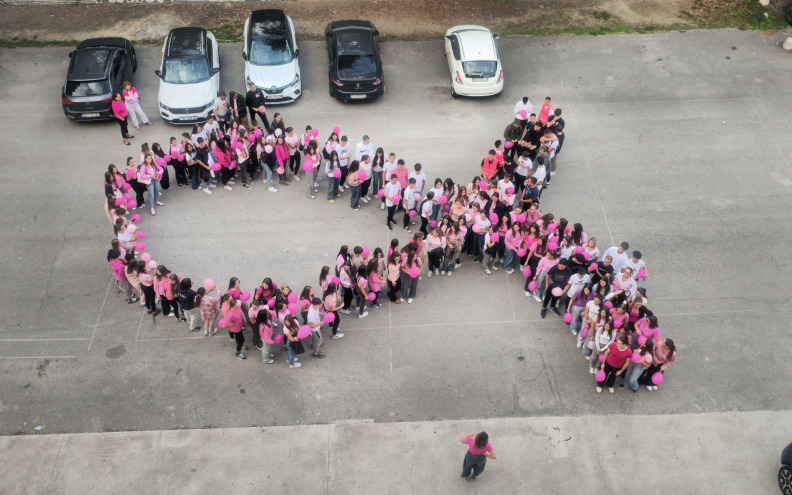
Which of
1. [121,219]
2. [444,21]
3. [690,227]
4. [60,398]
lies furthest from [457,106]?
[60,398]

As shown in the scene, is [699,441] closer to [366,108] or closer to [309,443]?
[309,443]

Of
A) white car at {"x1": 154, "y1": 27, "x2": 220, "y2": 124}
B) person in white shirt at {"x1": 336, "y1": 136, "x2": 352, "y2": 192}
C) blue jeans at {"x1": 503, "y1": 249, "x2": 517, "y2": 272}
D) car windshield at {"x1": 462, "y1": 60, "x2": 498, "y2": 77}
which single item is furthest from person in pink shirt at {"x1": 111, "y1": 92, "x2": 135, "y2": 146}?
blue jeans at {"x1": 503, "y1": 249, "x2": 517, "y2": 272}

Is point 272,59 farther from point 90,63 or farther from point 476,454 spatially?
point 476,454

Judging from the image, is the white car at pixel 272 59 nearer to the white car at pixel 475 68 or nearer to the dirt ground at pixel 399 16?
the dirt ground at pixel 399 16

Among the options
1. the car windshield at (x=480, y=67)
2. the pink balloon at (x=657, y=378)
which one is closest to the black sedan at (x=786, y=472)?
the pink balloon at (x=657, y=378)

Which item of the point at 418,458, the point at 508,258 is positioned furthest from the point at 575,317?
the point at 418,458

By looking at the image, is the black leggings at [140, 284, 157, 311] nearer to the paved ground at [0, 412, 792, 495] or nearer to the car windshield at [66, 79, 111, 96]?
the paved ground at [0, 412, 792, 495]

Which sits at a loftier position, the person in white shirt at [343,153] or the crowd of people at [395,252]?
the person in white shirt at [343,153]
